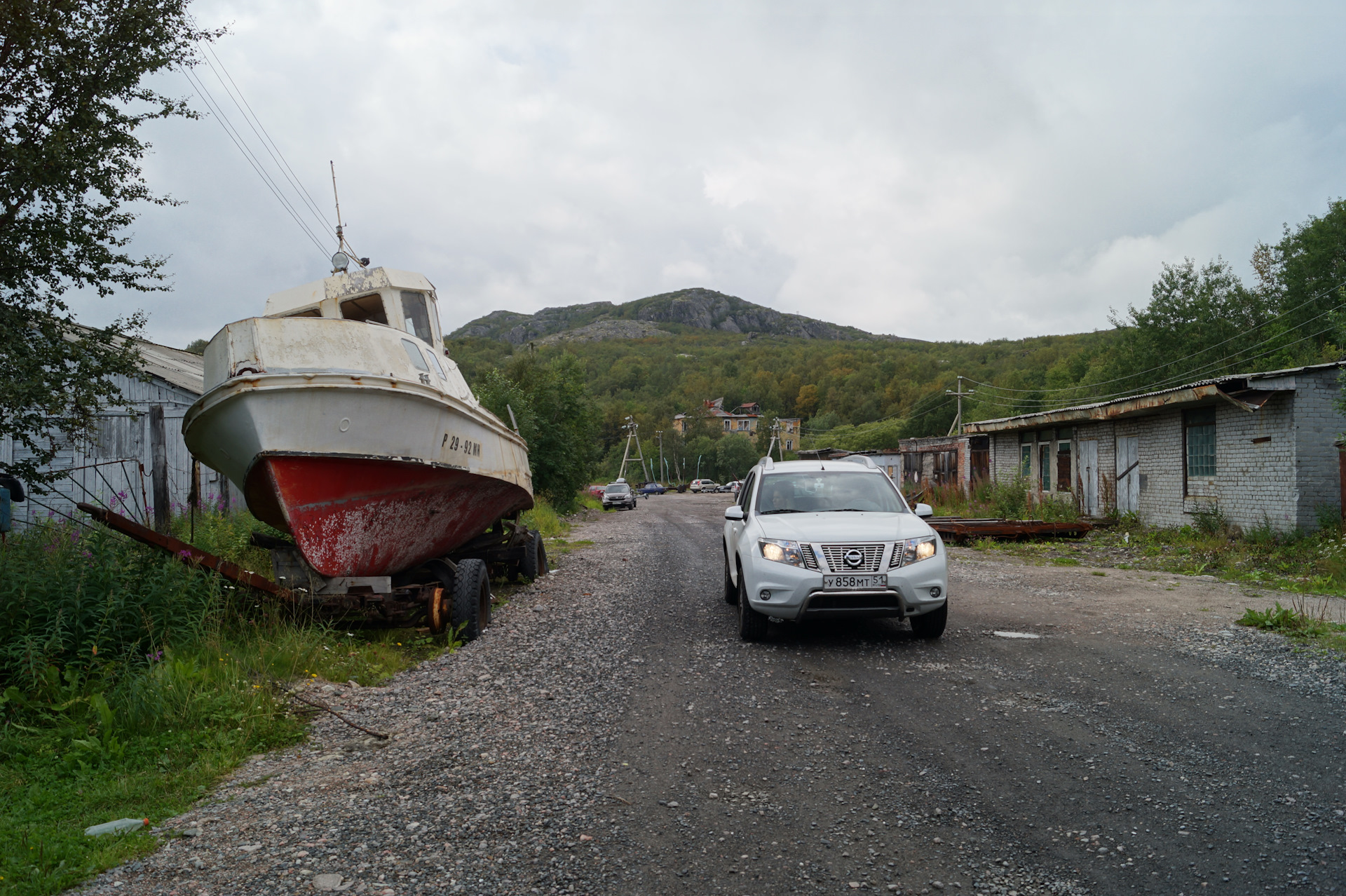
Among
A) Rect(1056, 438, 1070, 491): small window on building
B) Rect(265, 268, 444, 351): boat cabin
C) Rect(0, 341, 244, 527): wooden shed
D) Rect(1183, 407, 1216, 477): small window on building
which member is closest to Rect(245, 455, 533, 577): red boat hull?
Rect(265, 268, 444, 351): boat cabin

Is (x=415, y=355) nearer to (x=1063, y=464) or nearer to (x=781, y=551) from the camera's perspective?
(x=781, y=551)

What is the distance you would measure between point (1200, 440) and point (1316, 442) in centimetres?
257

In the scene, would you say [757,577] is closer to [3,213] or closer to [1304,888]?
[1304,888]

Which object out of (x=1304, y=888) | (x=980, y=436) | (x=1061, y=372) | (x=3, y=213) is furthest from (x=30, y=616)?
(x=1061, y=372)

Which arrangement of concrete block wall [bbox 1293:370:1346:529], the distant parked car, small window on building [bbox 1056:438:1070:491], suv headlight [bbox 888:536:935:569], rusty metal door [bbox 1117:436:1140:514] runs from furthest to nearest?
the distant parked car, small window on building [bbox 1056:438:1070:491], rusty metal door [bbox 1117:436:1140:514], concrete block wall [bbox 1293:370:1346:529], suv headlight [bbox 888:536:935:569]

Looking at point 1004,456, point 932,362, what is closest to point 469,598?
point 1004,456

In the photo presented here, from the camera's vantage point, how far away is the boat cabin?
9.55m

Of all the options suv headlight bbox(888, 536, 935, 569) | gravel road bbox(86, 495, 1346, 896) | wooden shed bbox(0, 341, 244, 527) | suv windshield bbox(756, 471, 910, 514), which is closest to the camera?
gravel road bbox(86, 495, 1346, 896)

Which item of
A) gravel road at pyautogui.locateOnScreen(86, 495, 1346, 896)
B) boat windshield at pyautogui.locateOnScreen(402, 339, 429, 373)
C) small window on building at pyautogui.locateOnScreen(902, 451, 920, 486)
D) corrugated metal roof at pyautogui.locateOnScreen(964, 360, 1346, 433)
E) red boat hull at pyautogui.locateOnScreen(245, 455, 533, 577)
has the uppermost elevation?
corrugated metal roof at pyautogui.locateOnScreen(964, 360, 1346, 433)

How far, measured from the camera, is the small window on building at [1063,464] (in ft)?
70.5

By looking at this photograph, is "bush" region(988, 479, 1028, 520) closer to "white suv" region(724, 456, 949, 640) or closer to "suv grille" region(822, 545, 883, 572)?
"white suv" region(724, 456, 949, 640)

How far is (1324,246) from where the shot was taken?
1511 inches

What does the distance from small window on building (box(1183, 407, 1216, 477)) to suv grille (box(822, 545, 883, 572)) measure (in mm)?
12446

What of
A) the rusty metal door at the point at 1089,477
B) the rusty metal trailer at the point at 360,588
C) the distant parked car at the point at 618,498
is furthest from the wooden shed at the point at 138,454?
the distant parked car at the point at 618,498
